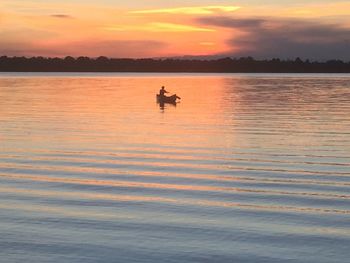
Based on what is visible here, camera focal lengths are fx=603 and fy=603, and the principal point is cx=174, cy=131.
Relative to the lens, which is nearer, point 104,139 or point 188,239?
point 188,239

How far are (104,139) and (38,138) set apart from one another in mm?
3145

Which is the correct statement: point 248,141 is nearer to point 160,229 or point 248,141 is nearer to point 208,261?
point 160,229

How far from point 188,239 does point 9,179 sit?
333 inches

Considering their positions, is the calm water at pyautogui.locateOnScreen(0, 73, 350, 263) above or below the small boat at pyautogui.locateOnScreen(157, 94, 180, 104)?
above

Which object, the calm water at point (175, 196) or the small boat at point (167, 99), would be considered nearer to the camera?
the calm water at point (175, 196)

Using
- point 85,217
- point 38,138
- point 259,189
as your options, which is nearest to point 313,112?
point 38,138

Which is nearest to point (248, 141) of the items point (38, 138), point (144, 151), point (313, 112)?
point (144, 151)

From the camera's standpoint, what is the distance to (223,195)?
52.3 feet

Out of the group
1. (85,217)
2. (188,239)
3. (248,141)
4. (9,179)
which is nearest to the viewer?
(188,239)

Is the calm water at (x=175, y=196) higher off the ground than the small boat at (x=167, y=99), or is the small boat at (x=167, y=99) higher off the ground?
the calm water at (x=175, y=196)

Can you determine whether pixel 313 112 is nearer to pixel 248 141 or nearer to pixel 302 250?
pixel 248 141

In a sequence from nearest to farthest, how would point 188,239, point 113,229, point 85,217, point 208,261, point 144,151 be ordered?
point 208,261, point 188,239, point 113,229, point 85,217, point 144,151

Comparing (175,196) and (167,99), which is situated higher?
(175,196)

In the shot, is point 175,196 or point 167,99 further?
point 167,99
